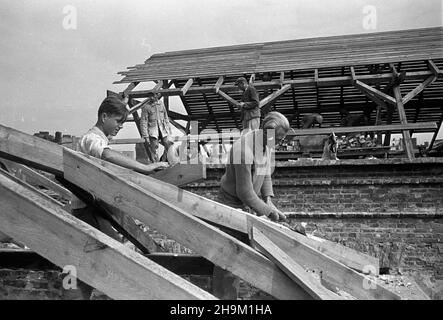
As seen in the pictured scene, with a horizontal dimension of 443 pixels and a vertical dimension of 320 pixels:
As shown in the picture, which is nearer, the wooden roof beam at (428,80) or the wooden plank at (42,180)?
the wooden plank at (42,180)

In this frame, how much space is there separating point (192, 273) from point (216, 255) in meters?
1.35

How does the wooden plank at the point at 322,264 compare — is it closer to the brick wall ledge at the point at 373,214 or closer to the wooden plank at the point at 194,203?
the wooden plank at the point at 194,203

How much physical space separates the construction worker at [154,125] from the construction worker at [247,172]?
5844 mm

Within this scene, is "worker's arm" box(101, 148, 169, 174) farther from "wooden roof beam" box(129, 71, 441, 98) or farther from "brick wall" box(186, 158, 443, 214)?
"wooden roof beam" box(129, 71, 441, 98)

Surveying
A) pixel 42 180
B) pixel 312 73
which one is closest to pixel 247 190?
pixel 42 180

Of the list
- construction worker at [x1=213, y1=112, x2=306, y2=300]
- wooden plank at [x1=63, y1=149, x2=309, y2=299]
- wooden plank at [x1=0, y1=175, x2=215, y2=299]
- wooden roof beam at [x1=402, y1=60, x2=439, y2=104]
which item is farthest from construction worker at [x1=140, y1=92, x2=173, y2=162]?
wooden plank at [x1=0, y1=175, x2=215, y2=299]

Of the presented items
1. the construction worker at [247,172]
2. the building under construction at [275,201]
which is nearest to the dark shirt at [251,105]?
the building under construction at [275,201]

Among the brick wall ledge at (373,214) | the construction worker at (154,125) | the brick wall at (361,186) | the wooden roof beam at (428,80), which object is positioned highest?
the wooden roof beam at (428,80)

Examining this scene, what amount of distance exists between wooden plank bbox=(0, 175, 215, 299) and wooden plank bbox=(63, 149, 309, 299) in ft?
1.44

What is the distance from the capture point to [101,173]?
2.35 meters

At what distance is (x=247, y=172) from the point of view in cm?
324

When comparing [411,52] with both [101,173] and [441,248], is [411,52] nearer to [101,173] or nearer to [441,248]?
[441,248]

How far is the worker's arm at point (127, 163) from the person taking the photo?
9.34ft

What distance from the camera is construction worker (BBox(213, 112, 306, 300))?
10.2ft
